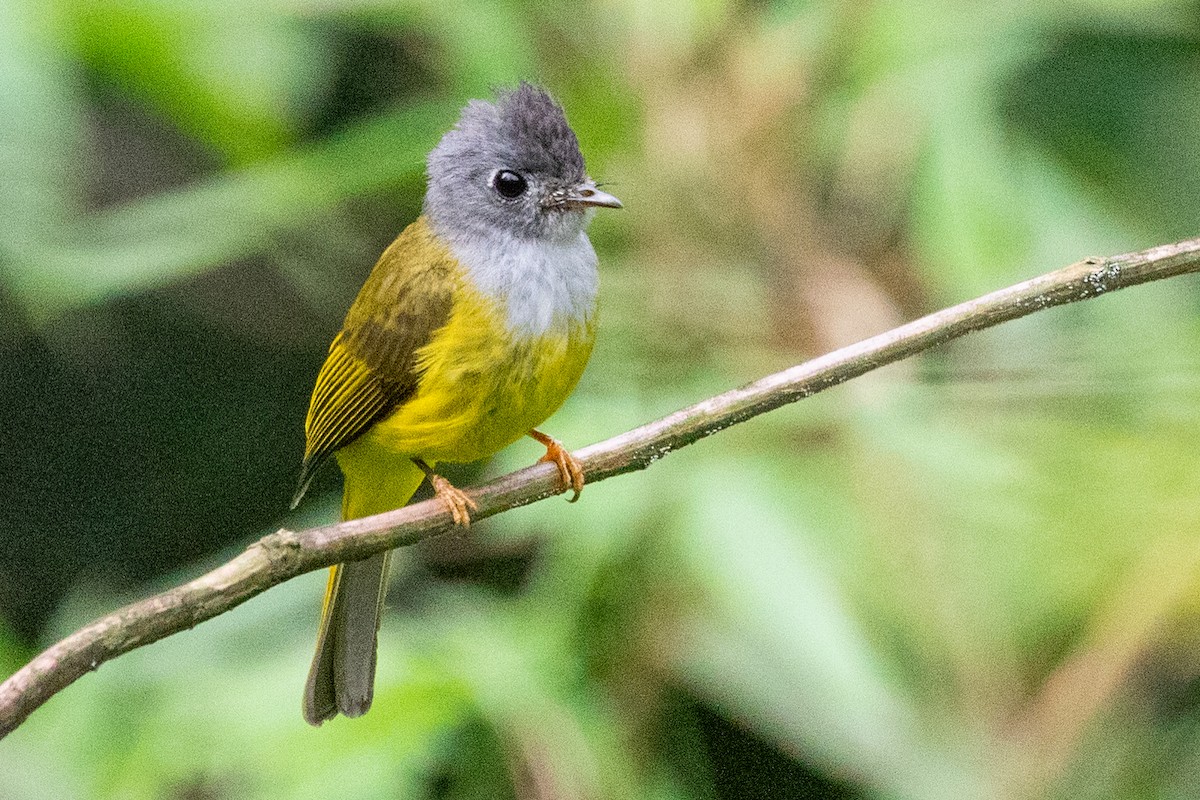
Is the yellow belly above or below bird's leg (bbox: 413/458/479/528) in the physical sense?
above

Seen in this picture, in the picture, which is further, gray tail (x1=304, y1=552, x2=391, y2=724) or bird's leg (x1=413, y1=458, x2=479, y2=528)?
gray tail (x1=304, y1=552, x2=391, y2=724)

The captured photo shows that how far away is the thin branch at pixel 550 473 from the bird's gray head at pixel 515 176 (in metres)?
0.53

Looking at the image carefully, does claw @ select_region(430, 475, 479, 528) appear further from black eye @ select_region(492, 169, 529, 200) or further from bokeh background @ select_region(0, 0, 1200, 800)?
black eye @ select_region(492, 169, 529, 200)

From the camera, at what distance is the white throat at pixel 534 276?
7.47 ft

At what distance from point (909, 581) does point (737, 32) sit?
4.23 feet

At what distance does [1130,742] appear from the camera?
270 centimetres

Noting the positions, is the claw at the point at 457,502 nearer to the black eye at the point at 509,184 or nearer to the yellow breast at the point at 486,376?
the yellow breast at the point at 486,376

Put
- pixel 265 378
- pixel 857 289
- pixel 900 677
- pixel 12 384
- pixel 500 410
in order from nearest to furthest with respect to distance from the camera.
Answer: pixel 500 410 < pixel 900 677 < pixel 857 289 < pixel 265 378 < pixel 12 384

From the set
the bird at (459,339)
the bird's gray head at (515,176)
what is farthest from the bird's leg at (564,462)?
the bird's gray head at (515,176)

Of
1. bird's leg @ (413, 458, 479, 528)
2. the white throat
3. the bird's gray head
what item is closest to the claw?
bird's leg @ (413, 458, 479, 528)

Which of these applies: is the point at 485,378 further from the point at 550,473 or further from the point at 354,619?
the point at 354,619

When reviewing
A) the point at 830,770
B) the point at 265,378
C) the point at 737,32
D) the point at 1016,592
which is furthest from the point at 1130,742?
the point at 265,378

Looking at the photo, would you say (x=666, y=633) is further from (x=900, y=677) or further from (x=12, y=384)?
(x=12, y=384)

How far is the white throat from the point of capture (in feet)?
7.47
